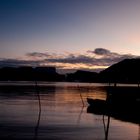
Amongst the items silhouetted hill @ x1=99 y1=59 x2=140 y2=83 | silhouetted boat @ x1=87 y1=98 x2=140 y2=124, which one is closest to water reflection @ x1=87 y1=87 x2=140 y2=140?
silhouetted boat @ x1=87 y1=98 x2=140 y2=124

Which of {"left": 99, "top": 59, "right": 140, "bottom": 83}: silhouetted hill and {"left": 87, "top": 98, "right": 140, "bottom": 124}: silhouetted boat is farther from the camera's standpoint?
{"left": 87, "top": 98, "right": 140, "bottom": 124}: silhouetted boat

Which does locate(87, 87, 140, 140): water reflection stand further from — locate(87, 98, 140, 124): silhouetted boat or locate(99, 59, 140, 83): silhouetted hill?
locate(99, 59, 140, 83): silhouetted hill

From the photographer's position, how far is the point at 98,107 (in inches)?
1869

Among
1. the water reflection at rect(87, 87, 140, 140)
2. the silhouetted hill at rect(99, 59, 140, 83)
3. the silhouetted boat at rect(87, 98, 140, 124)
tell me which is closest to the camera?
the silhouetted hill at rect(99, 59, 140, 83)

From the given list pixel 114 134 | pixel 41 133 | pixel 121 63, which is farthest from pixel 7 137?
pixel 121 63

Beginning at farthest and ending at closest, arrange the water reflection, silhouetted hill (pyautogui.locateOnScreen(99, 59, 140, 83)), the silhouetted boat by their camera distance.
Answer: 1. the water reflection
2. the silhouetted boat
3. silhouetted hill (pyautogui.locateOnScreen(99, 59, 140, 83))

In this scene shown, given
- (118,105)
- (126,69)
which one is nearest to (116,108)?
(118,105)

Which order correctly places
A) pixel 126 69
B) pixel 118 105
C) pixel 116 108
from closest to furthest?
pixel 126 69 < pixel 116 108 < pixel 118 105

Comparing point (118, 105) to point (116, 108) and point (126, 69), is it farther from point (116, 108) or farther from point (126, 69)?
point (126, 69)

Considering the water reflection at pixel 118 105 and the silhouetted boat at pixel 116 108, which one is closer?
the silhouetted boat at pixel 116 108

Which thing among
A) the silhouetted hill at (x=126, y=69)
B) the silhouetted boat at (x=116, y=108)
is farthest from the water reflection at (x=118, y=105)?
the silhouetted hill at (x=126, y=69)

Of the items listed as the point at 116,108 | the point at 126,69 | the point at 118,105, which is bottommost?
the point at 116,108

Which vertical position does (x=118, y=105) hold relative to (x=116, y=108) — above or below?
above

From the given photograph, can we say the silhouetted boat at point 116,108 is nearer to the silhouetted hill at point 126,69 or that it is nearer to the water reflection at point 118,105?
the water reflection at point 118,105
